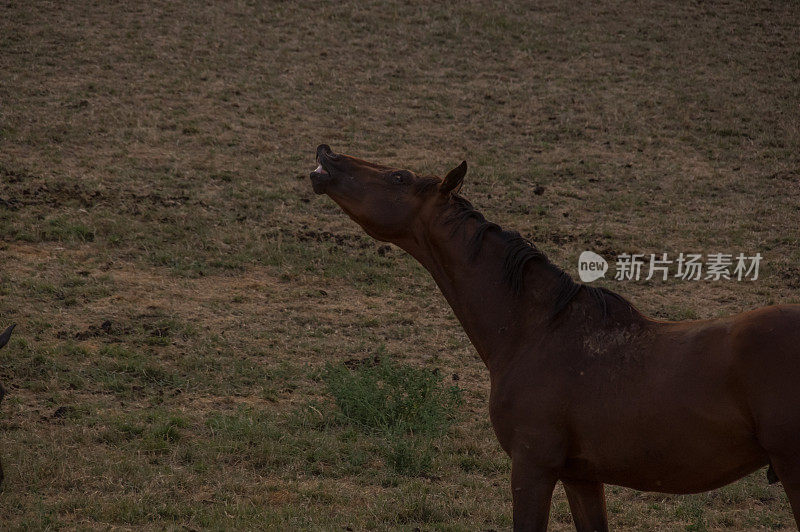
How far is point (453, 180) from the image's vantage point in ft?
15.0

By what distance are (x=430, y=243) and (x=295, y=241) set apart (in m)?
7.55

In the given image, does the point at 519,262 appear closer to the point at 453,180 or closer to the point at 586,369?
the point at 453,180

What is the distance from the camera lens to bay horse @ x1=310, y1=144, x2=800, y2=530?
379cm

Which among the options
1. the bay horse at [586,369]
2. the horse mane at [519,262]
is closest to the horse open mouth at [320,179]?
the bay horse at [586,369]

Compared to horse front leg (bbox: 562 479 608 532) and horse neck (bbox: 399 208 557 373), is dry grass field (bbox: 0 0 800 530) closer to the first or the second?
horse front leg (bbox: 562 479 608 532)

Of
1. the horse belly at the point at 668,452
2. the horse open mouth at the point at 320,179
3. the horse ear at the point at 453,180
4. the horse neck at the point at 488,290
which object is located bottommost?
the horse belly at the point at 668,452

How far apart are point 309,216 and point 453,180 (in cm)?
849

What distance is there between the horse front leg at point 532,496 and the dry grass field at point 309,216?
174 cm

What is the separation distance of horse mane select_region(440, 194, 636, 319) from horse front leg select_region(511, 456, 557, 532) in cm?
82

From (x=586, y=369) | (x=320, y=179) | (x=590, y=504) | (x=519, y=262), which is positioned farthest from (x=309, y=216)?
(x=586, y=369)

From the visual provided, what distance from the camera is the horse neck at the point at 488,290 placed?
4.50 m

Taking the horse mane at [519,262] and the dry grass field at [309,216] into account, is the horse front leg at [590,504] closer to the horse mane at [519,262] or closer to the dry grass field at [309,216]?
the horse mane at [519,262]

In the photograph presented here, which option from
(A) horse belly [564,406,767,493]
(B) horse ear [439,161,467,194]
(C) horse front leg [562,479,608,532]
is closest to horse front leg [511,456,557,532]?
(A) horse belly [564,406,767,493]

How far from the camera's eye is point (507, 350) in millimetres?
4484
